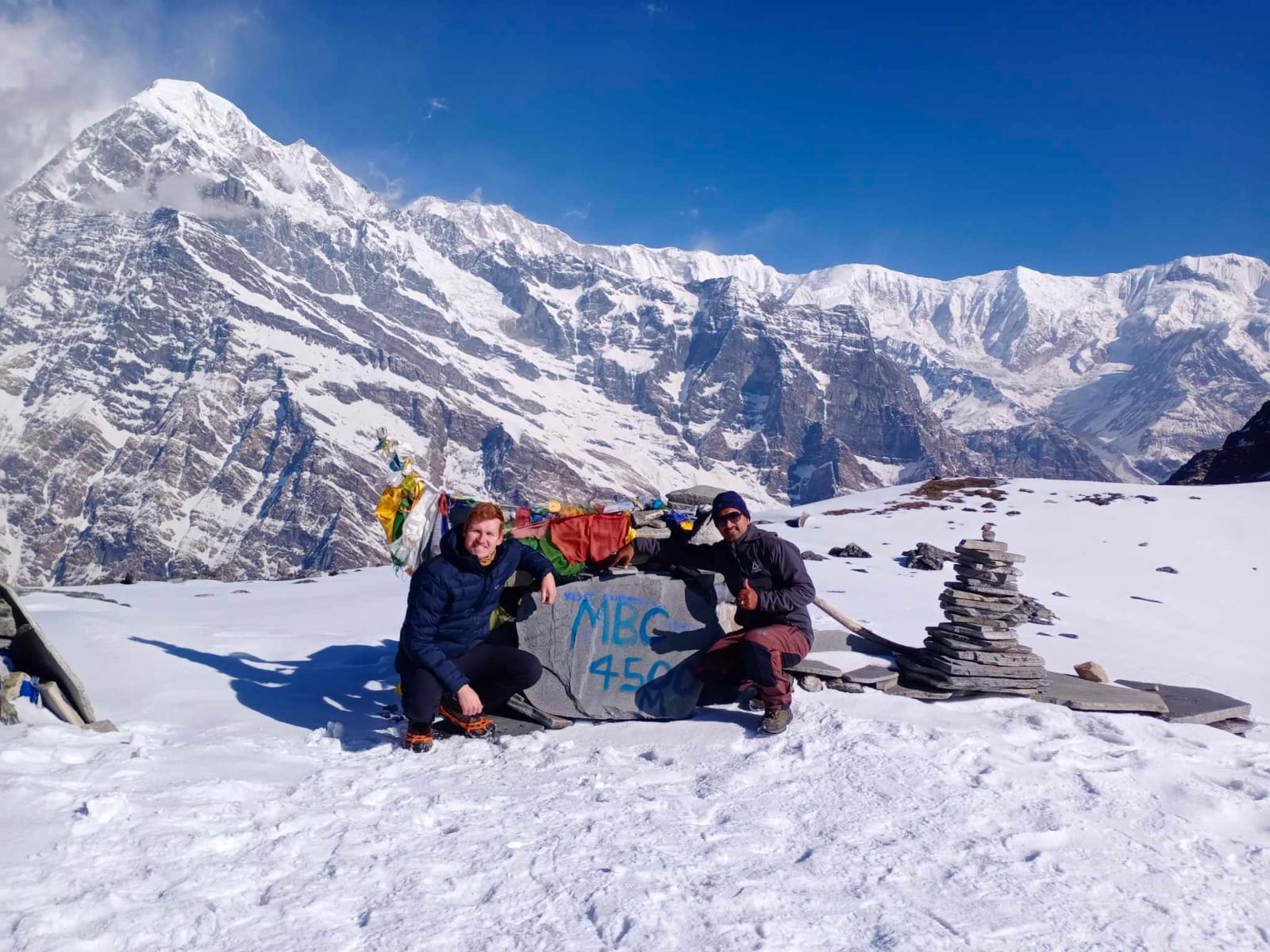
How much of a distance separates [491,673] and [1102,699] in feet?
20.7

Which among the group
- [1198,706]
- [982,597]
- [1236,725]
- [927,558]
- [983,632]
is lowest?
[1236,725]

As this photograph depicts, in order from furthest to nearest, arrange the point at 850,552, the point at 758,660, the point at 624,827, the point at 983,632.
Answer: the point at 850,552 → the point at 983,632 → the point at 758,660 → the point at 624,827

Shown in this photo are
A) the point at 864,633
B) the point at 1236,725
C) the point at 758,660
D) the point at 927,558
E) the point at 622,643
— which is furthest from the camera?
the point at 927,558

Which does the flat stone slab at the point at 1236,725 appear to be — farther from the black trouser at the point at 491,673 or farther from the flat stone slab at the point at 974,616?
the black trouser at the point at 491,673

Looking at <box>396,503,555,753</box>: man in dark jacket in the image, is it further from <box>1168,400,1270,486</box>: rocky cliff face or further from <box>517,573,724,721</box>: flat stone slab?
<box>1168,400,1270,486</box>: rocky cliff face

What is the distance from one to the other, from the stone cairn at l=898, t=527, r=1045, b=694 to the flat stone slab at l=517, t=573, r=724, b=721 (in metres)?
2.71

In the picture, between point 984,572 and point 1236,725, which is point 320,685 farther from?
point 1236,725

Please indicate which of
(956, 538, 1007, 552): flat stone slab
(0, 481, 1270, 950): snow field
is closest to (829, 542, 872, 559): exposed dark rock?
(956, 538, 1007, 552): flat stone slab

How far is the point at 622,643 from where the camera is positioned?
8.09 m

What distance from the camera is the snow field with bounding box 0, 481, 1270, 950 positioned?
13.9ft

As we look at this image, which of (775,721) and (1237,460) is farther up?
(1237,460)

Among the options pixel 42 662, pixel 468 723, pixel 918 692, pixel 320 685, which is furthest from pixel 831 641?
pixel 42 662

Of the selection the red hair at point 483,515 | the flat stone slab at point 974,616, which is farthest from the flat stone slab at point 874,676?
the red hair at point 483,515

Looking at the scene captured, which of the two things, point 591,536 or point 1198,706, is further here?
point 1198,706
